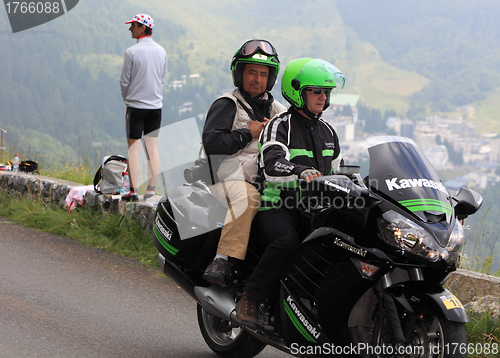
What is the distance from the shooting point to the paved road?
12.3 feet

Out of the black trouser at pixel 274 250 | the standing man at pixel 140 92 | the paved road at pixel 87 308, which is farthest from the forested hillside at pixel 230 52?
the black trouser at pixel 274 250

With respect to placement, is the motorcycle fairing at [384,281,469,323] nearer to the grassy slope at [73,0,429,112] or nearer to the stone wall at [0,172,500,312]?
the stone wall at [0,172,500,312]

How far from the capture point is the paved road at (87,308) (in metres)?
3.74

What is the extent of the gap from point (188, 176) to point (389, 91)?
12276cm

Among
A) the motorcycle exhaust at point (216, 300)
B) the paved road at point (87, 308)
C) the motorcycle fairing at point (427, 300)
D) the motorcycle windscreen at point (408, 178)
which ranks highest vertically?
the motorcycle windscreen at point (408, 178)

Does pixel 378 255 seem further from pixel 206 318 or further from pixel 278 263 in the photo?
pixel 206 318

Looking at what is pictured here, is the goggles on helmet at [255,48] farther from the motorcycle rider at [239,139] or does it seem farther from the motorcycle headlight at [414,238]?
the motorcycle headlight at [414,238]

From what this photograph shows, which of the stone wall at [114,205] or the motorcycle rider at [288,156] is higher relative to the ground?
the motorcycle rider at [288,156]

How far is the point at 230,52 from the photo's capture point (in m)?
124

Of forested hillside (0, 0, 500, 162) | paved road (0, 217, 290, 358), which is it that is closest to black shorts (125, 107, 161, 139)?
paved road (0, 217, 290, 358)

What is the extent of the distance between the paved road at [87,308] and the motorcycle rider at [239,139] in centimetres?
105

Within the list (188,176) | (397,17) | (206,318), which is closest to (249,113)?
(188,176)

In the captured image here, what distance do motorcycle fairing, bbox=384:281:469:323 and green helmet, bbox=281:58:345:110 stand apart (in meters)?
1.29

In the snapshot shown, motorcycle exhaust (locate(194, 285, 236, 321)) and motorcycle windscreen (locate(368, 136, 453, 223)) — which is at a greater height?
motorcycle windscreen (locate(368, 136, 453, 223))
